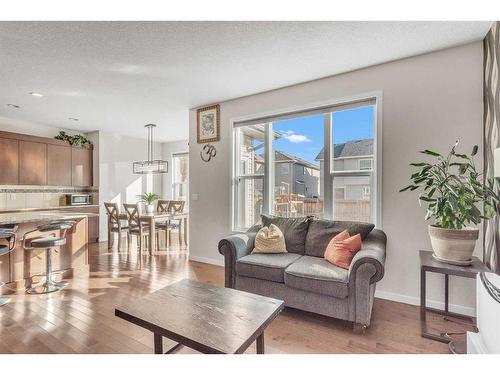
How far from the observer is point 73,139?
5527 mm

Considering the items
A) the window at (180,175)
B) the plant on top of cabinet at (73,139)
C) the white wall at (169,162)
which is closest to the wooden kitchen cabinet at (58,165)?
the plant on top of cabinet at (73,139)

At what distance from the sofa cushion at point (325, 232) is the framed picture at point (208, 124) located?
215 centimetres

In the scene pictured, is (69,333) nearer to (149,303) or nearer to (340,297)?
(149,303)

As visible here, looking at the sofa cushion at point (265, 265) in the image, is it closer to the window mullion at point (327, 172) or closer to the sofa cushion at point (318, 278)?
the sofa cushion at point (318, 278)

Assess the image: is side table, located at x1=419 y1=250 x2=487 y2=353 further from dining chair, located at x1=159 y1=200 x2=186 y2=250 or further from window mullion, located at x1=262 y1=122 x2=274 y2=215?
dining chair, located at x1=159 y1=200 x2=186 y2=250

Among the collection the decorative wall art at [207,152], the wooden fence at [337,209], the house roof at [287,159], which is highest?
the decorative wall art at [207,152]

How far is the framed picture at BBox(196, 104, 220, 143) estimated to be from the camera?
406cm

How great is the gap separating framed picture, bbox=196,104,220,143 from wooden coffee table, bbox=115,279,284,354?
2.69 metres

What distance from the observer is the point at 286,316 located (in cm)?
239

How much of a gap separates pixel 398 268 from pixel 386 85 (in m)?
1.99

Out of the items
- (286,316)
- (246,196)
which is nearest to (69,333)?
(286,316)

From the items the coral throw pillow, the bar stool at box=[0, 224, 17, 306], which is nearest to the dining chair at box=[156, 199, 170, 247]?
the bar stool at box=[0, 224, 17, 306]

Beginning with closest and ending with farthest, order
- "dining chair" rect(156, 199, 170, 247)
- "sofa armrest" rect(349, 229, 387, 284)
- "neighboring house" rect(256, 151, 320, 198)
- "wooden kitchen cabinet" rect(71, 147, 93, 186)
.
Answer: "sofa armrest" rect(349, 229, 387, 284) < "neighboring house" rect(256, 151, 320, 198) < "dining chair" rect(156, 199, 170, 247) < "wooden kitchen cabinet" rect(71, 147, 93, 186)

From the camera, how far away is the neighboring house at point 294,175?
133 inches
